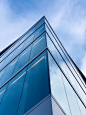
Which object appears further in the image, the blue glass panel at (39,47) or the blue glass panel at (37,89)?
the blue glass panel at (39,47)

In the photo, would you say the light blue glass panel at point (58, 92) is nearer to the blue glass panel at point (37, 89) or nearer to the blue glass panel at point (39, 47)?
the blue glass panel at point (37, 89)

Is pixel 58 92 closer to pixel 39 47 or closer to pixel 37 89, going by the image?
pixel 37 89

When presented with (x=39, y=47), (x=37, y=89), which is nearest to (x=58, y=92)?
(x=37, y=89)

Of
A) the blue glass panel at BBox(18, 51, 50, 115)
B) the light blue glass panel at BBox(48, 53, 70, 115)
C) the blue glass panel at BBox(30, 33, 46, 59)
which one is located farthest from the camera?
the blue glass panel at BBox(30, 33, 46, 59)

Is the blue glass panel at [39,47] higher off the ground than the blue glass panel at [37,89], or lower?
higher

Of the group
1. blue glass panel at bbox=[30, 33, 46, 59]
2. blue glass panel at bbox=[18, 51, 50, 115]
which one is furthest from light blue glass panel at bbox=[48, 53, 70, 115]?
blue glass panel at bbox=[30, 33, 46, 59]

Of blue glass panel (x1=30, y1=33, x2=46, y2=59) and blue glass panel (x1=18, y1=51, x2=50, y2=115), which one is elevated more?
blue glass panel (x1=30, y1=33, x2=46, y2=59)

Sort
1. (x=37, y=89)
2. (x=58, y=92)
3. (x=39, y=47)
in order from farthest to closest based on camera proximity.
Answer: (x=39, y=47) < (x=58, y=92) < (x=37, y=89)

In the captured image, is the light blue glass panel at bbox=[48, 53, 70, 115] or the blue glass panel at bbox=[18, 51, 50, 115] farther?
the light blue glass panel at bbox=[48, 53, 70, 115]

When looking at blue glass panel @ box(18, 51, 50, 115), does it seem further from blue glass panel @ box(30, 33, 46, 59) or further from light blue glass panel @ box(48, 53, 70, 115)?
blue glass panel @ box(30, 33, 46, 59)

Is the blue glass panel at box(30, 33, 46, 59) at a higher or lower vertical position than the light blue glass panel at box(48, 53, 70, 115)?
higher

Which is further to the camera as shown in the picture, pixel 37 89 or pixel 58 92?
pixel 58 92

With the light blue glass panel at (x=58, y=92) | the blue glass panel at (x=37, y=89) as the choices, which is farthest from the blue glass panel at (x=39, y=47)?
the light blue glass panel at (x=58, y=92)

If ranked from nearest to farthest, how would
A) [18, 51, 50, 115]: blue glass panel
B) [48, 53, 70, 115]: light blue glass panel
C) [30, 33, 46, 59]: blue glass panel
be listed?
[18, 51, 50, 115]: blue glass panel → [48, 53, 70, 115]: light blue glass panel → [30, 33, 46, 59]: blue glass panel
